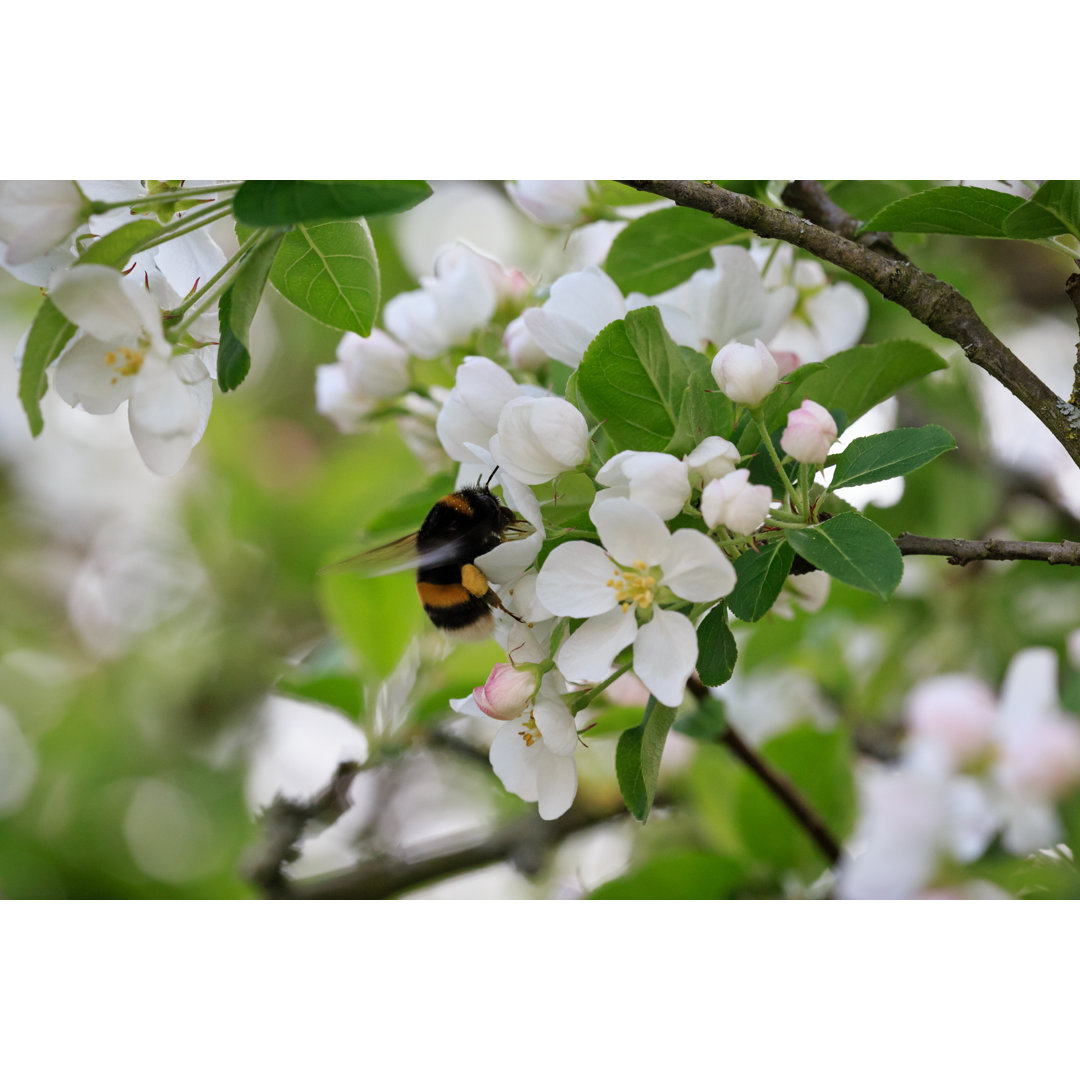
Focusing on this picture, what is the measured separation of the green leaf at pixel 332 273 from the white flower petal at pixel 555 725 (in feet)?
0.92

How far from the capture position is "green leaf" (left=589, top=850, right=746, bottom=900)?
42.8 inches

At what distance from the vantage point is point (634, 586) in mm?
567

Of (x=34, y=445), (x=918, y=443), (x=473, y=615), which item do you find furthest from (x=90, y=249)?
(x=34, y=445)

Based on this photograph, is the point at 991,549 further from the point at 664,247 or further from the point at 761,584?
the point at 664,247

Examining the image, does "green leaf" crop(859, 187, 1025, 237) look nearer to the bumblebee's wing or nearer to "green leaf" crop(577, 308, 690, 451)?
"green leaf" crop(577, 308, 690, 451)

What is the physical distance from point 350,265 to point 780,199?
1.07ft

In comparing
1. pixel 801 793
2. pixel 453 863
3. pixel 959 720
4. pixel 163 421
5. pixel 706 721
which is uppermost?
pixel 163 421

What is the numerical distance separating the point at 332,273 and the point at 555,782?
351 millimetres

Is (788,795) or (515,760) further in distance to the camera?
(788,795)

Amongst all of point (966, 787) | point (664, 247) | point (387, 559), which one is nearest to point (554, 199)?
point (664, 247)

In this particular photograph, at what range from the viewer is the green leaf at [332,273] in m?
0.68

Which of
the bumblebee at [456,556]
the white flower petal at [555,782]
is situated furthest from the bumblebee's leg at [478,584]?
the white flower petal at [555,782]

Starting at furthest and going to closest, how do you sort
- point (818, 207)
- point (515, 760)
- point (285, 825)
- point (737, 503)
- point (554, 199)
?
1. point (285, 825)
2. point (554, 199)
3. point (818, 207)
4. point (515, 760)
5. point (737, 503)

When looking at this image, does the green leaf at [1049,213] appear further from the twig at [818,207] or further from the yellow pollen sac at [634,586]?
the yellow pollen sac at [634,586]
